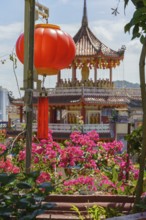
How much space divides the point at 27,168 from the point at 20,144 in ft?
5.04

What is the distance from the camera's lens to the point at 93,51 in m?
19.1

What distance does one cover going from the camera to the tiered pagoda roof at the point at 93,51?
62.0 feet

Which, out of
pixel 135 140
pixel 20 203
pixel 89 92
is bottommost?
pixel 20 203

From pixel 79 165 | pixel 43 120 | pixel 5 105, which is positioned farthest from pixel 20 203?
pixel 5 105

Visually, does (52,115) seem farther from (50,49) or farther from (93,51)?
(50,49)

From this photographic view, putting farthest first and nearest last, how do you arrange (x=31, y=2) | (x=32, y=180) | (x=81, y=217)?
(x=31, y=2), (x=81, y=217), (x=32, y=180)

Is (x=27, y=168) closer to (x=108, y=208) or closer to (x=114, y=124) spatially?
(x=108, y=208)

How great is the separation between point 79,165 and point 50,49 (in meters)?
1.09

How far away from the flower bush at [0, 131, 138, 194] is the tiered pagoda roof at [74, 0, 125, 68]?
14.3 metres

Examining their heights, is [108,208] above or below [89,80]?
below

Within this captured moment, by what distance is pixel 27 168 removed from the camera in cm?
253

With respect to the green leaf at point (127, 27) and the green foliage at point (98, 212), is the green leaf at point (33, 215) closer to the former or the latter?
the green leaf at point (127, 27)

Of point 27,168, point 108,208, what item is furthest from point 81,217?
point 27,168

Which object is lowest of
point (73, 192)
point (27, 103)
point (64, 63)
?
point (73, 192)
